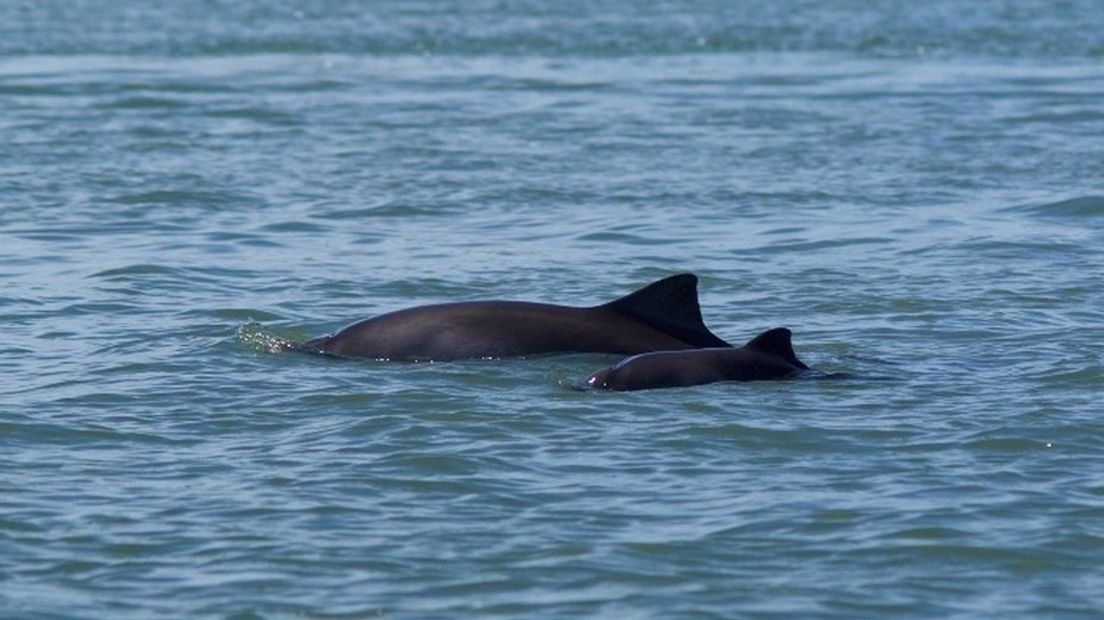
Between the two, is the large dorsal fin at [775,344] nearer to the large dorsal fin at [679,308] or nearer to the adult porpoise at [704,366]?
the adult porpoise at [704,366]

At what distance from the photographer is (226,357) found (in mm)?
12320

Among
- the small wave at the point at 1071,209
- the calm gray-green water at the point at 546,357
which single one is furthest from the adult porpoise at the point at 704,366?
the small wave at the point at 1071,209

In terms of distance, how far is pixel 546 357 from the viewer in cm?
1198

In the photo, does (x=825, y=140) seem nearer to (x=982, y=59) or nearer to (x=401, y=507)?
(x=982, y=59)

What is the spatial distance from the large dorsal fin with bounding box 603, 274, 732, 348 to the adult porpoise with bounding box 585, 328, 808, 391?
0.43 metres

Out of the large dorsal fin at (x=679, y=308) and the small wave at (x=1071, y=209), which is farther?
the small wave at (x=1071, y=209)

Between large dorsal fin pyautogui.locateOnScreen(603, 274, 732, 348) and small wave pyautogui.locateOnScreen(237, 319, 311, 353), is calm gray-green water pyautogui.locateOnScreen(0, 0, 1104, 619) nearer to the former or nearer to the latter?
small wave pyautogui.locateOnScreen(237, 319, 311, 353)

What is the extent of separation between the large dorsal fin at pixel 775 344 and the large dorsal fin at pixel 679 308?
19.5 inches

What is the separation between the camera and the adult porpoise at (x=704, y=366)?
11.2m

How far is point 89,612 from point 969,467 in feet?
12.3

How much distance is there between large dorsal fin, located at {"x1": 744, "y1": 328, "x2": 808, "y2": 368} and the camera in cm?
1124

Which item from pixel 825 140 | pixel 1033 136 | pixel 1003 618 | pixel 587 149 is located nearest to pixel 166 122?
pixel 587 149

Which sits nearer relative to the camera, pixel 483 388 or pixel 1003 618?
pixel 1003 618

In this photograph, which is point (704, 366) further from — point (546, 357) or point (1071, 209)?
point (1071, 209)
